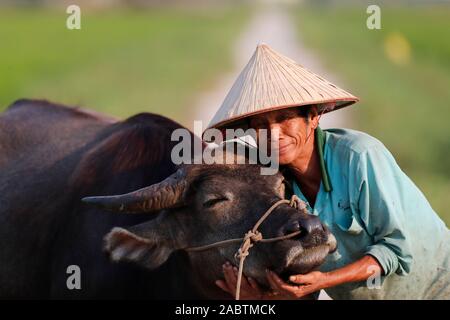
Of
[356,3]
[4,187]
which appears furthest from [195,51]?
[356,3]

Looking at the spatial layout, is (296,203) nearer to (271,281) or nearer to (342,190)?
(342,190)

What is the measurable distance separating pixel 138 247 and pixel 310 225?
111cm

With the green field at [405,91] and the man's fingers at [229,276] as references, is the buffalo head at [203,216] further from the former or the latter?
the green field at [405,91]

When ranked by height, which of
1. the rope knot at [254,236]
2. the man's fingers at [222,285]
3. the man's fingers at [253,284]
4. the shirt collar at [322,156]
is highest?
the shirt collar at [322,156]

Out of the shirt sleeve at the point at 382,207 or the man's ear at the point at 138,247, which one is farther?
the man's ear at the point at 138,247

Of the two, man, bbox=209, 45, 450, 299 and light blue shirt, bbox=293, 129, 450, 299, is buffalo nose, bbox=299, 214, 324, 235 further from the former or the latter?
light blue shirt, bbox=293, 129, 450, 299

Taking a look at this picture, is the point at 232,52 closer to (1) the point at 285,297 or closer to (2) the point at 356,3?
(1) the point at 285,297

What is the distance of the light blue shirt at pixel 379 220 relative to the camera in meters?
5.01

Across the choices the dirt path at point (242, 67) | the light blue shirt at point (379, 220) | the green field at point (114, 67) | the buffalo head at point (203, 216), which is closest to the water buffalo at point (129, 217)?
the buffalo head at point (203, 216)

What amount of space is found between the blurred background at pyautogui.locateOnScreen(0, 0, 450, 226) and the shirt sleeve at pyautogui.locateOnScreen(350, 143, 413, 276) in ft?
11.4
